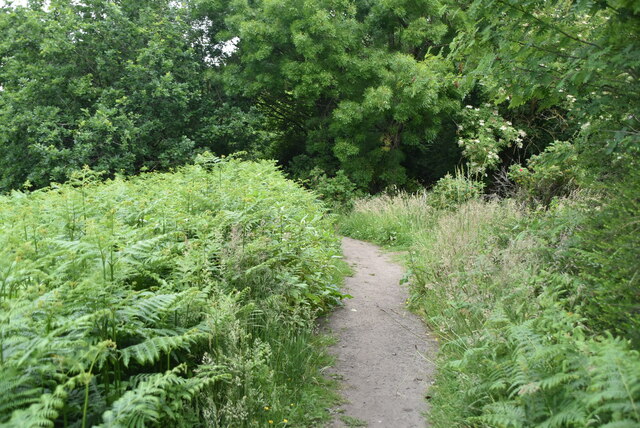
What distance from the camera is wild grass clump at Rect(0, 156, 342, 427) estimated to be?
224 centimetres

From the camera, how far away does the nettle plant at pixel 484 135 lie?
12.5 metres

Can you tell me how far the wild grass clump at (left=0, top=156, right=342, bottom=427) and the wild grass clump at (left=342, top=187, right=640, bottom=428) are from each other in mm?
1276

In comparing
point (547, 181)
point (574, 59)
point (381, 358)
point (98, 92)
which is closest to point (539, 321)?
point (381, 358)

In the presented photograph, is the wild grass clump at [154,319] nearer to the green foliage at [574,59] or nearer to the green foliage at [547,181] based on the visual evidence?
the green foliage at [574,59]

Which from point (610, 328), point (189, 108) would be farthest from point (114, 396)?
point (189, 108)

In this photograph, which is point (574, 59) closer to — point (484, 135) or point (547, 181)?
point (547, 181)

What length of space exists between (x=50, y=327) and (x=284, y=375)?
1.89 m

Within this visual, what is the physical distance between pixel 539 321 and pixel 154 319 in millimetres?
2611

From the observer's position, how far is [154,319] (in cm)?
305

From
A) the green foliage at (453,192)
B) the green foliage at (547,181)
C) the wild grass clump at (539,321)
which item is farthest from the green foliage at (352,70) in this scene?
the wild grass clump at (539,321)

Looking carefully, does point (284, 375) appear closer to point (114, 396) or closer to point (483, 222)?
point (114, 396)

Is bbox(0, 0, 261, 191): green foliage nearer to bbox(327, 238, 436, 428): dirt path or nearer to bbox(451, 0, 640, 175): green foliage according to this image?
bbox(327, 238, 436, 428): dirt path

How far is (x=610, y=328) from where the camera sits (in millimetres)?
2973

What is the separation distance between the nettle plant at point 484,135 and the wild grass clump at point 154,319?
8.65m
